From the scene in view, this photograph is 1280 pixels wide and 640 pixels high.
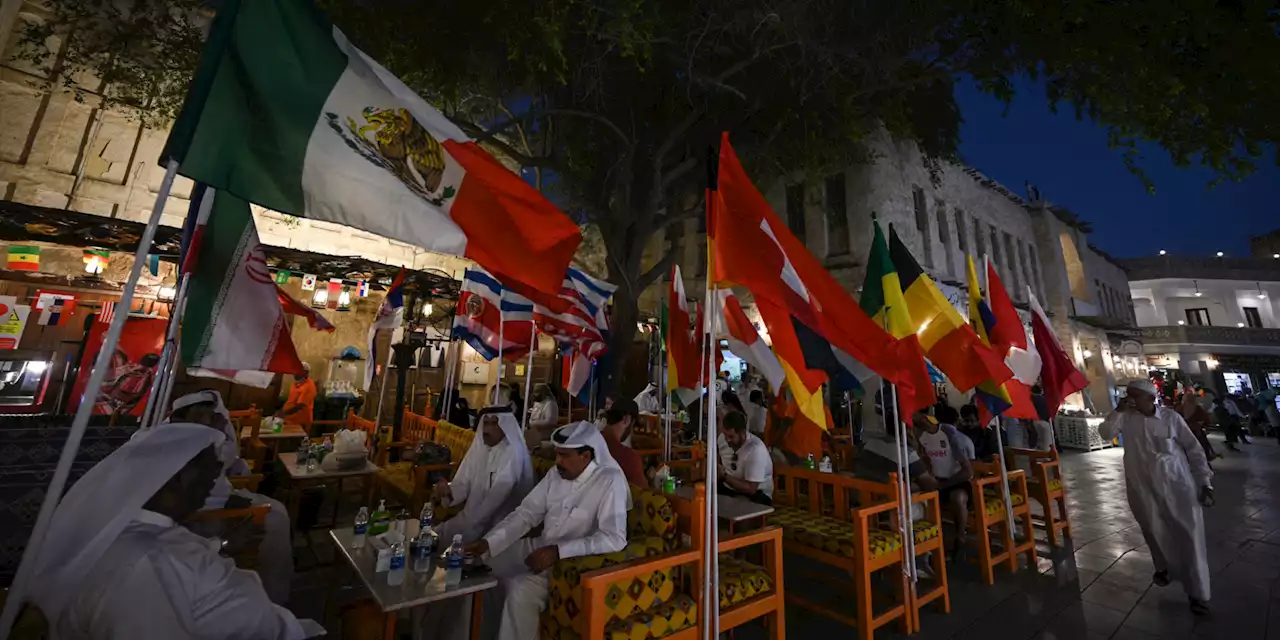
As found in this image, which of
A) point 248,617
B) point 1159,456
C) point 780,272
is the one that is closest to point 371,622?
point 248,617

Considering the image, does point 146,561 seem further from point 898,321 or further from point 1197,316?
point 1197,316

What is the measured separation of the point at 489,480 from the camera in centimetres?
476

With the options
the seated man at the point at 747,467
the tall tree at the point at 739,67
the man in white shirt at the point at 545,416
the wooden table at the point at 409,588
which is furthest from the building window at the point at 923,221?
the wooden table at the point at 409,588

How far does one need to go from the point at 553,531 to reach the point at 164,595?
227cm

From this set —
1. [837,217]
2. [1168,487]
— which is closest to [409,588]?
[1168,487]

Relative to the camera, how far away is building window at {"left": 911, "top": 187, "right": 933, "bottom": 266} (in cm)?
1712

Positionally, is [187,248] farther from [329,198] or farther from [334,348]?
[334,348]

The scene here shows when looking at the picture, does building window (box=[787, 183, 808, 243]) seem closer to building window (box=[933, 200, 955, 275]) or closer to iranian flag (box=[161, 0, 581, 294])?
building window (box=[933, 200, 955, 275])

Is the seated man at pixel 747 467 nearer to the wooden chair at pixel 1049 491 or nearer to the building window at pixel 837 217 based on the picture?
the wooden chair at pixel 1049 491

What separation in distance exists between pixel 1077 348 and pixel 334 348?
1177 inches

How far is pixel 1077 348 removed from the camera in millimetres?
21641

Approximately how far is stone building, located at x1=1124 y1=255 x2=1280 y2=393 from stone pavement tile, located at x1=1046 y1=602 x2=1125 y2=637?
3552 cm

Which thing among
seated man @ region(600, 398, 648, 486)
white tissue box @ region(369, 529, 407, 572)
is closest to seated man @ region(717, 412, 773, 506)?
seated man @ region(600, 398, 648, 486)

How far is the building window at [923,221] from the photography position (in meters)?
17.1
